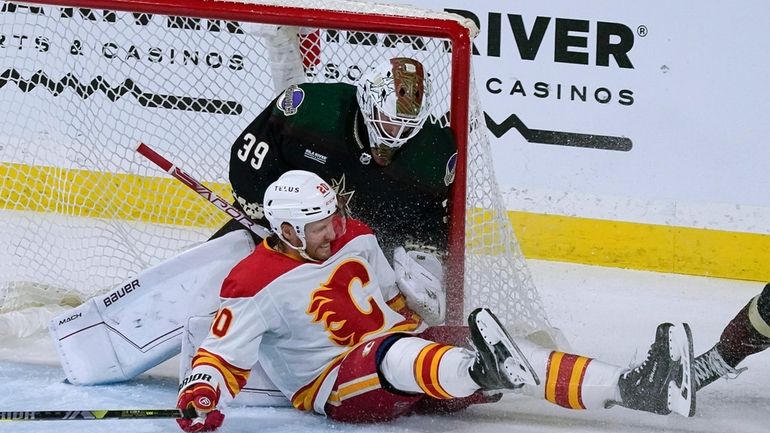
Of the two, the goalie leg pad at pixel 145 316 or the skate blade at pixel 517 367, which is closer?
the skate blade at pixel 517 367

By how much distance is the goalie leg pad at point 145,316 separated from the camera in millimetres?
3314

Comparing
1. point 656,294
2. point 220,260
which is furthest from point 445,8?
point 220,260

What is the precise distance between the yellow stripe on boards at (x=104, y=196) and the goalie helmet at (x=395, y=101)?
1.05 meters

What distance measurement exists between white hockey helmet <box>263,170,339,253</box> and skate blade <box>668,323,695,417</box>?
2.77 ft

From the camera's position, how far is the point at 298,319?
3.01 metres

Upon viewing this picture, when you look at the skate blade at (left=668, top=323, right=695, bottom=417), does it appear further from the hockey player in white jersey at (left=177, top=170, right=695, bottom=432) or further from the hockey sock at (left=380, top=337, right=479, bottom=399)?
the hockey sock at (left=380, top=337, right=479, bottom=399)

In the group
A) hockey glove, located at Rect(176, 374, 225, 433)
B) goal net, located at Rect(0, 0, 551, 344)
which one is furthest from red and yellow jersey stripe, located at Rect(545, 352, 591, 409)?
hockey glove, located at Rect(176, 374, 225, 433)

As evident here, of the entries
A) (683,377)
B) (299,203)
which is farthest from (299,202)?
(683,377)

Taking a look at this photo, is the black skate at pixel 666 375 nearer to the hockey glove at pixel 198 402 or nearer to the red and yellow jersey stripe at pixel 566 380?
the red and yellow jersey stripe at pixel 566 380

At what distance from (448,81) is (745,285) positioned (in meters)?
1.49

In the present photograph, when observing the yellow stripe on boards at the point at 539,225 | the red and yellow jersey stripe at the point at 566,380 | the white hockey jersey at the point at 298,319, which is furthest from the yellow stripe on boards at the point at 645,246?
the red and yellow jersey stripe at the point at 566,380

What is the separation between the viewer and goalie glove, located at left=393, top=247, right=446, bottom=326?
3.26 m

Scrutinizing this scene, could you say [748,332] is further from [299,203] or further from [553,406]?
[299,203]

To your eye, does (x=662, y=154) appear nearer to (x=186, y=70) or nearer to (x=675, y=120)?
(x=675, y=120)
